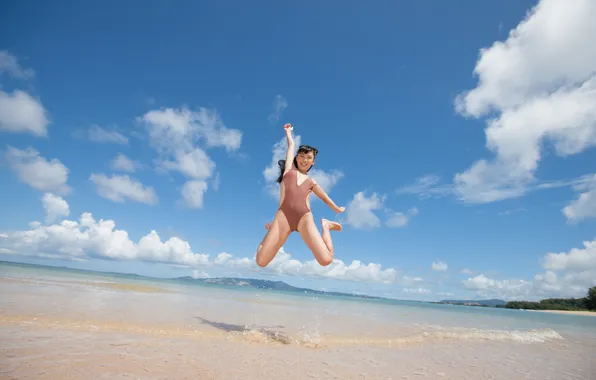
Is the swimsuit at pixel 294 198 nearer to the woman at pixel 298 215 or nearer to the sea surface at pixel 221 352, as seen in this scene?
the woman at pixel 298 215

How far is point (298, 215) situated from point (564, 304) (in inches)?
5336

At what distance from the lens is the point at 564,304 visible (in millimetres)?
103312

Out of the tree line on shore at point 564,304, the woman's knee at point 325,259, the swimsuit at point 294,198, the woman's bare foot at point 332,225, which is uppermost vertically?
the swimsuit at point 294,198

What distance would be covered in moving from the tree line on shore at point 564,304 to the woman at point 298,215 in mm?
111394

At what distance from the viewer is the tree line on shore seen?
84.5m

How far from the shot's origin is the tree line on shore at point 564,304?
84500mm

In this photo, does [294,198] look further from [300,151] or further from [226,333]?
[226,333]

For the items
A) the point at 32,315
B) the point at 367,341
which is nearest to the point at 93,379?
the point at 32,315

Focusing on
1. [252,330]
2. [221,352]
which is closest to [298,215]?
[221,352]

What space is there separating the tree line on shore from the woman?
365 ft

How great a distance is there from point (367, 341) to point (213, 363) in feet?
18.9

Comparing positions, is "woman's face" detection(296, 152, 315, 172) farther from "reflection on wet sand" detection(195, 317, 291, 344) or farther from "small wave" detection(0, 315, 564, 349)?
"reflection on wet sand" detection(195, 317, 291, 344)

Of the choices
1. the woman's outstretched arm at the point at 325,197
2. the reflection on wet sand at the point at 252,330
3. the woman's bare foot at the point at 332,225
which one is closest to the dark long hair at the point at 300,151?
the woman's outstretched arm at the point at 325,197

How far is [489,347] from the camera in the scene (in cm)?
1122
